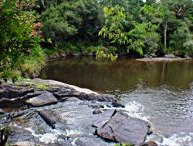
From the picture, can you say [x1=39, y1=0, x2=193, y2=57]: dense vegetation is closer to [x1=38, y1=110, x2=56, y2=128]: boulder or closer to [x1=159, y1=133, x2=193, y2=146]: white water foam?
[x1=38, y1=110, x2=56, y2=128]: boulder

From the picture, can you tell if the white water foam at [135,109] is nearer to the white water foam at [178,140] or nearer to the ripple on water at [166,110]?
the ripple on water at [166,110]

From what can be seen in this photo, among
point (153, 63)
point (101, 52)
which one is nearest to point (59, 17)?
point (153, 63)

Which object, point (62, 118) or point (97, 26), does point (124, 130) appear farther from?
point (97, 26)

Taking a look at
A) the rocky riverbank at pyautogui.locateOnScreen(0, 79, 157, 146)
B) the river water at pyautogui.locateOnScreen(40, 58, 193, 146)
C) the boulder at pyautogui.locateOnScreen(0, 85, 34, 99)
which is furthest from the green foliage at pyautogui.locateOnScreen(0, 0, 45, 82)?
the boulder at pyautogui.locateOnScreen(0, 85, 34, 99)

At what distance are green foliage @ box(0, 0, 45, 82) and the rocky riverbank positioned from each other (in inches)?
222

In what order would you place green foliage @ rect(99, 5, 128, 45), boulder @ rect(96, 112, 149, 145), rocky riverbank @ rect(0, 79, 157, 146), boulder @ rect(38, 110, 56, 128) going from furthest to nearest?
boulder @ rect(38, 110, 56, 128) → boulder @ rect(96, 112, 149, 145) → rocky riverbank @ rect(0, 79, 157, 146) → green foliage @ rect(99, 5, 128, 45)

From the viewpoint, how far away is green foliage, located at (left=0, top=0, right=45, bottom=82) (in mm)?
8719

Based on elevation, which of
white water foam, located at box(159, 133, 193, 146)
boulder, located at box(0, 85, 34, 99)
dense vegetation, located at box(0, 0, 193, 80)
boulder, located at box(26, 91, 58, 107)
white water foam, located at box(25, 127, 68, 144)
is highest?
dense vegetation, located at box(0, 0, 193, 80)

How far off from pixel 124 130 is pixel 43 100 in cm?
746

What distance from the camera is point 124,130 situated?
1870 cm

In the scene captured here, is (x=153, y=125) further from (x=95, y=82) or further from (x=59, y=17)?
(x=59, y=17)

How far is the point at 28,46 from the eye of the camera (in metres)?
9.36

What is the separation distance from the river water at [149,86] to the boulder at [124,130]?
87 centimetres

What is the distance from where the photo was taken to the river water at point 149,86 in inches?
817
